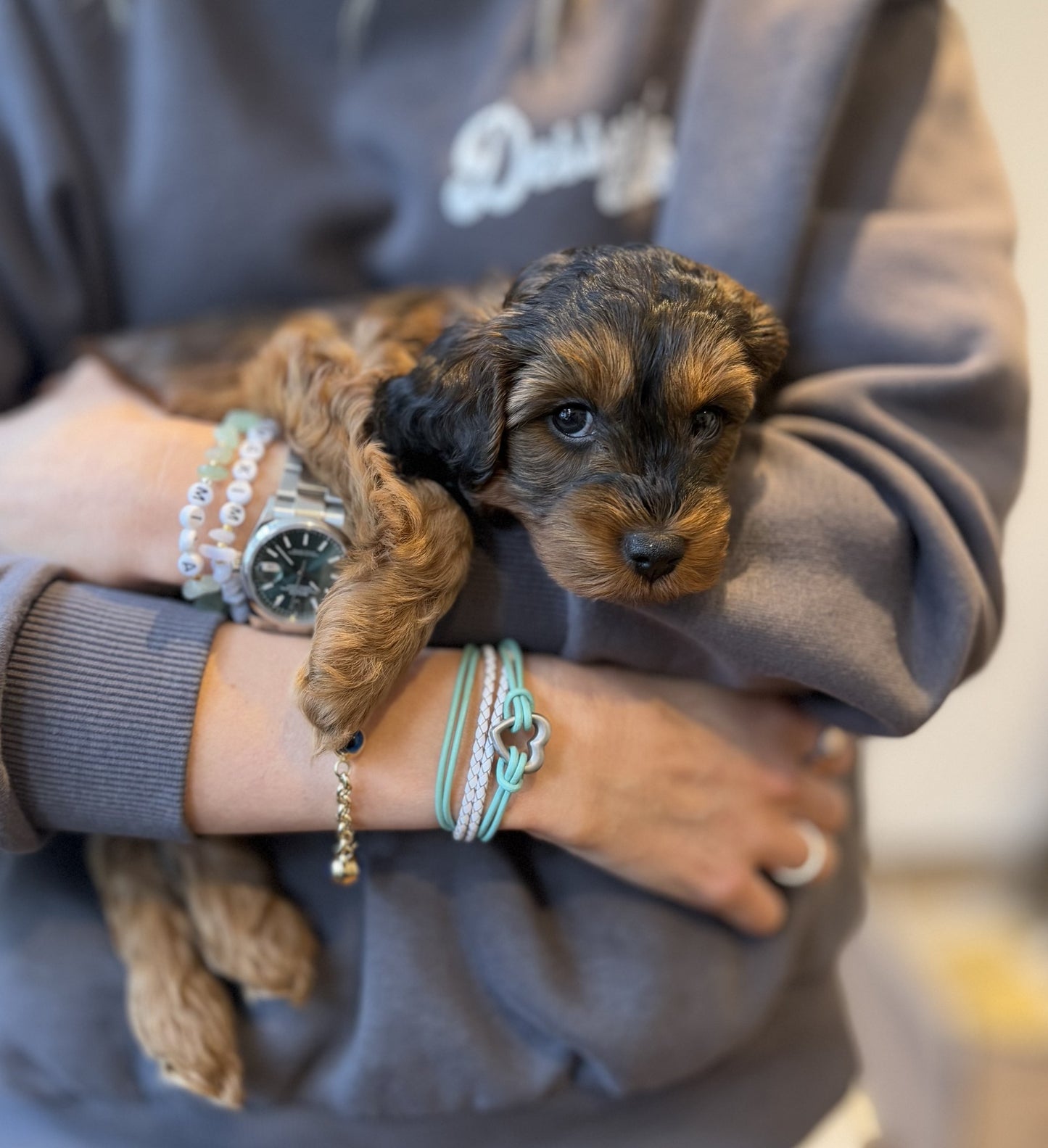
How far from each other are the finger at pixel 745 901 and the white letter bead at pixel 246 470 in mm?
881

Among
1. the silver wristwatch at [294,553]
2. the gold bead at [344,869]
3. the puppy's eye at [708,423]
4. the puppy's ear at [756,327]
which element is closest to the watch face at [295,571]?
the silver wristwatch at [294,553]

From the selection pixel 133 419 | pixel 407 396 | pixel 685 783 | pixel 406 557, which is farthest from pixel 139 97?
pixel 685 783

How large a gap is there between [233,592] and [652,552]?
595 millimetres

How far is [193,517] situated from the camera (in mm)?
1232

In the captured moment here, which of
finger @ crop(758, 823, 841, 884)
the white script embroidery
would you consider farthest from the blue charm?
the white script embroidery

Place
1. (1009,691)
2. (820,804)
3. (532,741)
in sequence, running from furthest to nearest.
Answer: (1009,691) → (820,804) → (532,741)

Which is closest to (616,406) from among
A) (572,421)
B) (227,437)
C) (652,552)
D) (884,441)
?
(572,421)

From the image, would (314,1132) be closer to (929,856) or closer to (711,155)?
(711,155)

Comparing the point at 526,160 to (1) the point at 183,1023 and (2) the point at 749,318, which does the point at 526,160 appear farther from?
(1) the point at 183,1023

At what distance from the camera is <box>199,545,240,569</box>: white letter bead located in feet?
4.01

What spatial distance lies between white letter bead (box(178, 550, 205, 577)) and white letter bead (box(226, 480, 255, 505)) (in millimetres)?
92

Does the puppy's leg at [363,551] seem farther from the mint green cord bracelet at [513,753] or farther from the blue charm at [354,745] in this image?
the mint green cord bracelet at [513,753]

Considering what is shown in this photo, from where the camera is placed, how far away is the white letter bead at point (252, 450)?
4.24 ft

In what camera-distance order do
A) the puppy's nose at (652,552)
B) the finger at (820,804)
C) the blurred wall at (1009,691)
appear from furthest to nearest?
the blurred wall at (1009,691) → the finger at (820,804) → the puppy's nose at (652,552)
